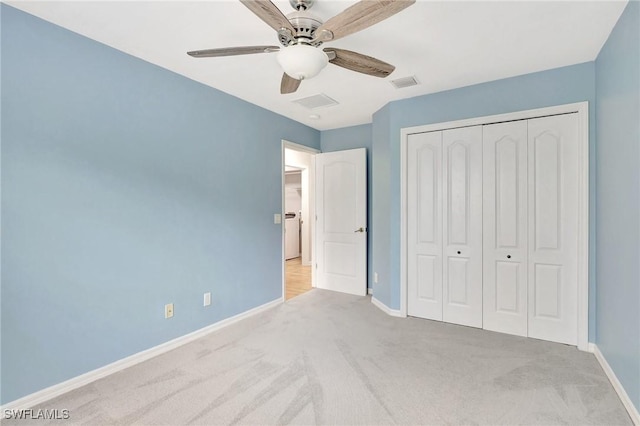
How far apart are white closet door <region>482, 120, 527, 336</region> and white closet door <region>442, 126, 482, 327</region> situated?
→ 0.06 m

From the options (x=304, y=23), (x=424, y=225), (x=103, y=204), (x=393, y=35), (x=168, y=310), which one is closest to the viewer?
(x=304, y=23)

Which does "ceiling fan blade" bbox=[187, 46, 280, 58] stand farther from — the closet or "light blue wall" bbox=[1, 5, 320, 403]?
the closet

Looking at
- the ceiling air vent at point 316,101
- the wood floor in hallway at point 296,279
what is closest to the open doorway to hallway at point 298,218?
the wood floor in hallway at point 296,279

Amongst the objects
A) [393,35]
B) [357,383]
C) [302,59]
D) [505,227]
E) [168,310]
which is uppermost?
[393,35]

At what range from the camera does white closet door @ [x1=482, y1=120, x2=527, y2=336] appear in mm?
2861

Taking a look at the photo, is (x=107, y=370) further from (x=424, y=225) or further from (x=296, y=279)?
(x=296, y=279)

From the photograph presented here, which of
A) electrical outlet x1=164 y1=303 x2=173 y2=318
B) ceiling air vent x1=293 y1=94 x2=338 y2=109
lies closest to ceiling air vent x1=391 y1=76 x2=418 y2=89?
ceiling air vent x1=293 y1=94 x2=338 y2=109

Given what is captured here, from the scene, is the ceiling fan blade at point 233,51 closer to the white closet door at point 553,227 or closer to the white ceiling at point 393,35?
the white ceiling at point 393,35

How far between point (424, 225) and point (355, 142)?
1728 millimetres

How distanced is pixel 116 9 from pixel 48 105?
0.76 meters

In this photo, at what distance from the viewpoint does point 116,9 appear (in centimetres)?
187

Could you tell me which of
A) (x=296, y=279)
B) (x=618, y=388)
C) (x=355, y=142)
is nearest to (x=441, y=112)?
(x=355, y=142)

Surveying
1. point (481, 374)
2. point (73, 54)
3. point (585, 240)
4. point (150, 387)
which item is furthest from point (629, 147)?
point (73, 54)

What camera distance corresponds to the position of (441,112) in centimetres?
321
